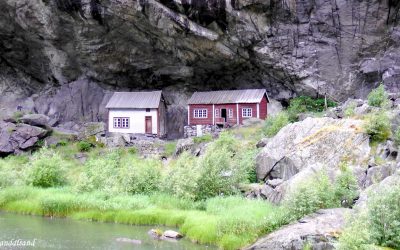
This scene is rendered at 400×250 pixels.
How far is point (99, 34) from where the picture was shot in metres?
57.6

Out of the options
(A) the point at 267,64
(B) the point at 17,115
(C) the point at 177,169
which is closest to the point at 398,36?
(A) the point at 267,64

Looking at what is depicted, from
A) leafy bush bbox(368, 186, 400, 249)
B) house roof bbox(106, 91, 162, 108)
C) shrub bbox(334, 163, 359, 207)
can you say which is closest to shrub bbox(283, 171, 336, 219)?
shrub bbox(334, 163, 359, 207)

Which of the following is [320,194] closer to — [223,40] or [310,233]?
[310,233]

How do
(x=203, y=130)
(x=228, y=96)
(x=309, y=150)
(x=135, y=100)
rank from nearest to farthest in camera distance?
(x=309, y=150)
(x=203, y=130)
(x=228, y=96)
(x=135, y=100)

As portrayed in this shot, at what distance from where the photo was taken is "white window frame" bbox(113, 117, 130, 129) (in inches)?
2323

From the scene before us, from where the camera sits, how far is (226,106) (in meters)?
57.0

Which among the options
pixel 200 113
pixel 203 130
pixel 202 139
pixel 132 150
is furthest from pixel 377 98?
pixel 200 113

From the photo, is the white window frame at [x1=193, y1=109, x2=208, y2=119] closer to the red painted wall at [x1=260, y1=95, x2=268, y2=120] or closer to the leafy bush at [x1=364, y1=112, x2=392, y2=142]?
the red painted wall at [x1=260, y1=95, x2=268, y2=120]

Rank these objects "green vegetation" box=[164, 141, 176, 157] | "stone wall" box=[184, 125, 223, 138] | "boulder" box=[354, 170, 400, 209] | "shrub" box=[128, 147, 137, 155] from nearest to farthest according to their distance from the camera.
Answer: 1. "boulder" box=[354, 170, 400, 209]
2. "green vegetation" box=[164, 141, 176, 157]
3. "shrub" box=[128, 147, 137, 155]
4. "stone wall" box=[184, 125, 223, 138]

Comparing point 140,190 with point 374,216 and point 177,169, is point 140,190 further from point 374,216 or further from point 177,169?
point 374,216

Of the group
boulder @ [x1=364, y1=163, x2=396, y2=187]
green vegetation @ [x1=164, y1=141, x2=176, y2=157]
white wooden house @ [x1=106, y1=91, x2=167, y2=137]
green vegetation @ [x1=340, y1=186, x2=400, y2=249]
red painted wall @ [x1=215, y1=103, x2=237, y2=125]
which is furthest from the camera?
white wooden house @ [x1=106, y1=91, x2=167, y2=137]

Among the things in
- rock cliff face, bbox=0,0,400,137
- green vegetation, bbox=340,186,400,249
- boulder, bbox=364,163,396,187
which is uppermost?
rock cliff face, bbox=0,0,400,137

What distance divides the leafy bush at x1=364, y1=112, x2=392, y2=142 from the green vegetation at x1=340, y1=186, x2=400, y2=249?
13.5m

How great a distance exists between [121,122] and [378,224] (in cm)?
4520
